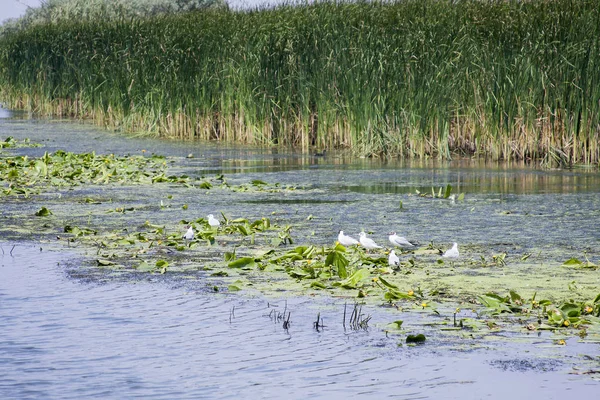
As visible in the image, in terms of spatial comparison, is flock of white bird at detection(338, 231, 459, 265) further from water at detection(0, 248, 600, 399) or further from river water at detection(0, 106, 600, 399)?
water at detection(0, 248, 600, 399)

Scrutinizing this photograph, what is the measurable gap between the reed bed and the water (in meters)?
7.20

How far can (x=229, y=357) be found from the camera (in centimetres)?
419

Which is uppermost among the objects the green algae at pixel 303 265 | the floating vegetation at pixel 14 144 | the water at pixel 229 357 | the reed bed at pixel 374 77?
the reed bed at pixel 374 77

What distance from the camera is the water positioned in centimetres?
377

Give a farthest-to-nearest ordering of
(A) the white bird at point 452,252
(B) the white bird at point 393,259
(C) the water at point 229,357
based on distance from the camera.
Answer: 1. (A) the white bird at point 452,252
2. (B) the white bird at point 393,259
3. (C) the water at point 229,357

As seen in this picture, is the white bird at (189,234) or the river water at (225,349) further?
the white bird at (189,234)

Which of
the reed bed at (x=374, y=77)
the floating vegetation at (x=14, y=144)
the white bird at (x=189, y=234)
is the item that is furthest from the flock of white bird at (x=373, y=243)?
the floating vegetation at (x=14, y=144)

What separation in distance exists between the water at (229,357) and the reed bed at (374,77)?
7.20 meters

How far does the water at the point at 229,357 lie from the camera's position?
377 centimetres

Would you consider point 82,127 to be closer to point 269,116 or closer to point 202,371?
point 269,116

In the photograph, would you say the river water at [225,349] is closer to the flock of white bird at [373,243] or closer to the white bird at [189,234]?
the flock of white bird at [373,243]

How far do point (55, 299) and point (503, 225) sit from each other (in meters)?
3.58

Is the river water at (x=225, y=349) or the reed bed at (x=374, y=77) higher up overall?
the reed bed at (x=374, y=77)

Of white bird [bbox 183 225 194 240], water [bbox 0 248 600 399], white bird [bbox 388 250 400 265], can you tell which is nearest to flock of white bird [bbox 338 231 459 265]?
white bird [bbox 388 250 400 265]
